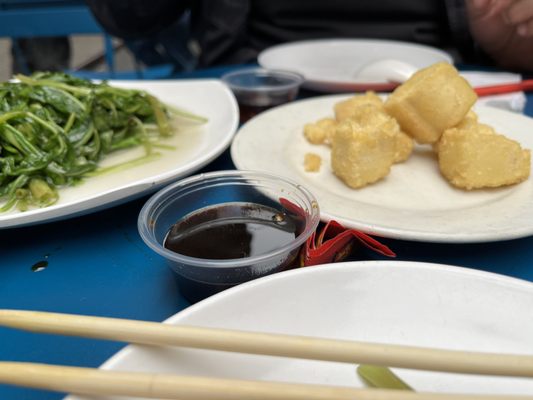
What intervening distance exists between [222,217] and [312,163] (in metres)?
0.39

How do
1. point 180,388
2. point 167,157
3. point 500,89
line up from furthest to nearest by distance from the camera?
1. point 500,89
2. point 167,157
3. point 180,388

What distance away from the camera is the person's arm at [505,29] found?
69.5 inches

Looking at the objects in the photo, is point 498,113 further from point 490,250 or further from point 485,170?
point 490,250

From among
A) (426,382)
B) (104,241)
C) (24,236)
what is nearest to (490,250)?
(426,382)

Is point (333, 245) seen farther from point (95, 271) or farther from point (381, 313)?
point (95, 271)

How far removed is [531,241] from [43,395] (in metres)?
1.02

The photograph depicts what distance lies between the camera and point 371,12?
7.73 ft

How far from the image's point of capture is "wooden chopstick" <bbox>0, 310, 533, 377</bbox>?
545mm

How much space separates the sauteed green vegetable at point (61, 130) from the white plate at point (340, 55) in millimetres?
733

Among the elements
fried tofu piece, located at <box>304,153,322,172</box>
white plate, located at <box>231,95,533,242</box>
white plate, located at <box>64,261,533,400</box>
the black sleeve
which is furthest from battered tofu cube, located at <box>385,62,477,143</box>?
the black sleeve

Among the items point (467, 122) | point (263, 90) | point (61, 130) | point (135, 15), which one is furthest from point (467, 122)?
point (135, 15)

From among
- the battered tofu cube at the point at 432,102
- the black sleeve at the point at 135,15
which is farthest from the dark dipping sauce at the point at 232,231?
the black sleeve at the point at 135,15

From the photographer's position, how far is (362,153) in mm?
1111

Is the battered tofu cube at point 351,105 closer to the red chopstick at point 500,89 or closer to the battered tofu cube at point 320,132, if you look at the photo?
the battered tofu cube at point 320,132
